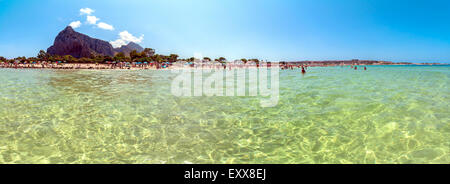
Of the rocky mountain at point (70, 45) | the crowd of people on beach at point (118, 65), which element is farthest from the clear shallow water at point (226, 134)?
the rocky mountain at point (70, 45)

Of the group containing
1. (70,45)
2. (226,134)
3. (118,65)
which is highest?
(70,45)

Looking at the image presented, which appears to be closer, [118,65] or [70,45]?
[118,65]

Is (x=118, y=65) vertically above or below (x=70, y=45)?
below

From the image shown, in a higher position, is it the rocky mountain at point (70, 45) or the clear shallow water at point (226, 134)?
the rocky mountain at point (70, 45)

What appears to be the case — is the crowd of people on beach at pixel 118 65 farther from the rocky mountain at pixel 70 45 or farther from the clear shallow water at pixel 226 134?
the rocky mountain at pixel 70 45

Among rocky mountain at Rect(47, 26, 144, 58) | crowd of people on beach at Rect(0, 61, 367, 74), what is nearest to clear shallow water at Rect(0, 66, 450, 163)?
crowd of people on beach at Rect(0, 61, 367, 74)

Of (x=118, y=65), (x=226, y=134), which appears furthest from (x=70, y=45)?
(x=226, y=134)

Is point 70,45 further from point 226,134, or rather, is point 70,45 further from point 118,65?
point 226,134

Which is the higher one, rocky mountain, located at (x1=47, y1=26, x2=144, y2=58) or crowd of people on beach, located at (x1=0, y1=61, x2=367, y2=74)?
rocky mountain, located at (x1=47, y1=26, x2=144, y2=58)

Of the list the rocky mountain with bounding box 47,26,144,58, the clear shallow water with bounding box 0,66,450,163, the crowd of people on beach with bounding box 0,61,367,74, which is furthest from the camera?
the rocky mountain with bounding box 47,26,144,58

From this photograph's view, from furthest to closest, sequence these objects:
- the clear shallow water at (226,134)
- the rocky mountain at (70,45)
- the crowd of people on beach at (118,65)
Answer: the rocky mountain at (70,45) < the crowd of people on beach at (118,65) < the clear shallow water at (226,134)

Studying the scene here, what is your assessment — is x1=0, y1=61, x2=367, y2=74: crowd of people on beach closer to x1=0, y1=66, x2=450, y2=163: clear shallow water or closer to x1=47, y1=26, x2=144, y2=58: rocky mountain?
x1=0, y1=66, x2=450, y2=163: clear shallow water

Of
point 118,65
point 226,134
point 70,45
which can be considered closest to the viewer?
point 226,134

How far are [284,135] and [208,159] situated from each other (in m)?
2.40
